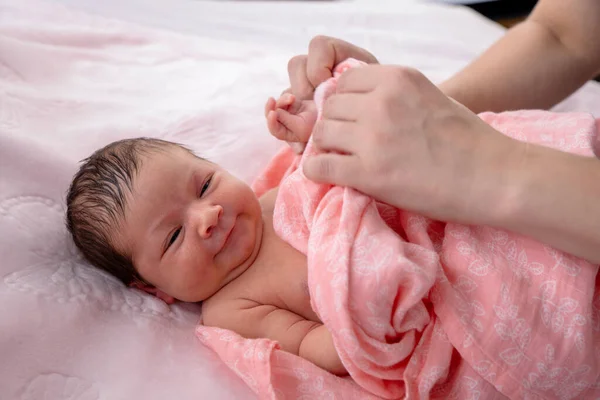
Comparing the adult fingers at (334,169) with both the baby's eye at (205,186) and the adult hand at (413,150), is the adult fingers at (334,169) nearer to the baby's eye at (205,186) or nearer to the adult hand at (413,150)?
the adult hand at (413,150)

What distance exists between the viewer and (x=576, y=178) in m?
0.75

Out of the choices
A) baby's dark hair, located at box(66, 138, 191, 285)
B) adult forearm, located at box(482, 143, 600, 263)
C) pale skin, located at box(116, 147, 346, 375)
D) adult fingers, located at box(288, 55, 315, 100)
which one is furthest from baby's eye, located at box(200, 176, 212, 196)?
adult forearm, located at box(482, 143, 600, 263)

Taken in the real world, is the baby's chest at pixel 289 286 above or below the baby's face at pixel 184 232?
below

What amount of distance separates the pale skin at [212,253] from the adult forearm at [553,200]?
362 millimetres

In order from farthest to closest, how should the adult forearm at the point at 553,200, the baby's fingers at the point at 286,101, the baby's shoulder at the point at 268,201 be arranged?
the baby's shoulder at the point at 268,201 < the baby's fingers at the point at 286,101 < the adult forearm at the point at 553,200

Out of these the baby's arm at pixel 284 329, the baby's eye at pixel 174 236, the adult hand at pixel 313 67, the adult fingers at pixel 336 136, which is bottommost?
the baby's arm at pixel 284 329

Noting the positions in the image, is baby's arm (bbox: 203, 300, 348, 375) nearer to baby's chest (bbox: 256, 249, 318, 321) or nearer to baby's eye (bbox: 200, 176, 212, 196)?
baby's chest (bbox: 256, 249, 318, 321)

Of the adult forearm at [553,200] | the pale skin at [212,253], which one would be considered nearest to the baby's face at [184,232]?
the pale skin at [212,253]

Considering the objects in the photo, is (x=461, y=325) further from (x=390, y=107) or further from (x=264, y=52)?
(x=264, y=52)

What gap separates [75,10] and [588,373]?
1.57m

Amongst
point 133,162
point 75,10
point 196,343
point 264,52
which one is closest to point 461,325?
point 196,343

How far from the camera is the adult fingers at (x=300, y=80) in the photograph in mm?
989

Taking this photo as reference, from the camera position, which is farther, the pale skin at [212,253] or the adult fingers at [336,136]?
the pale skin at [212,253]

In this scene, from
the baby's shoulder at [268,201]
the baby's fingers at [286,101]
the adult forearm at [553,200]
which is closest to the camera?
the adult forearm at [553,200]
